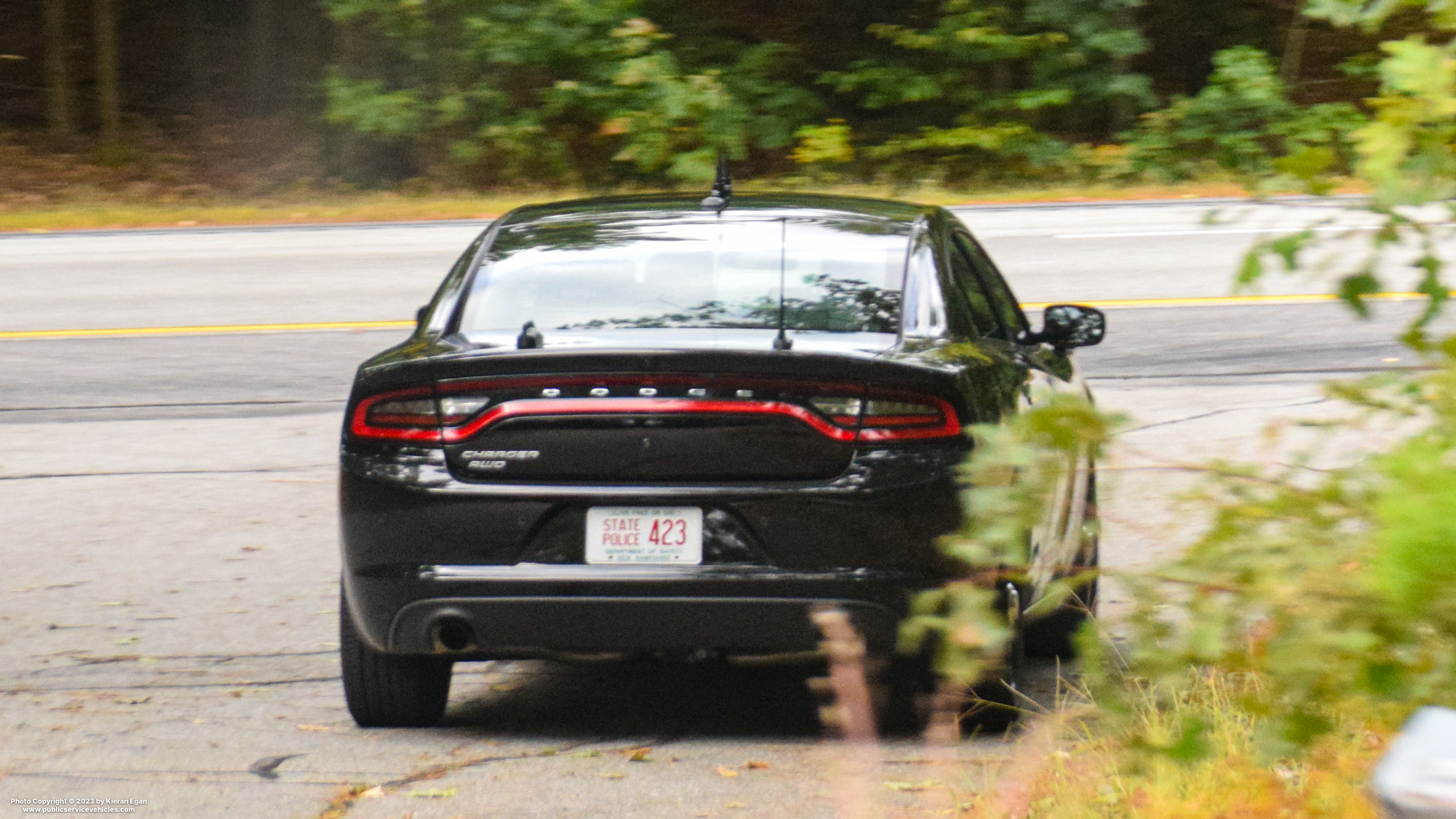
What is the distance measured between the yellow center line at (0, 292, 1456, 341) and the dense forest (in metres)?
10.6

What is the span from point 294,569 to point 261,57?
84.9 feet

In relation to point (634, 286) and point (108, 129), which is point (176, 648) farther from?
point (108, 129)

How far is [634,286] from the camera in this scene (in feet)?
16.8

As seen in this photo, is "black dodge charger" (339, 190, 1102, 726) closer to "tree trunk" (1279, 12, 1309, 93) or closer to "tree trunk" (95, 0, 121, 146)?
"tree trunk" (1279, 12, 1309, 93)

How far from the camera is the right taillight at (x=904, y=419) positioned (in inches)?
181

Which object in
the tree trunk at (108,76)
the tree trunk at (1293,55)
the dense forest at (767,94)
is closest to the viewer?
the dense forest at (767,94)

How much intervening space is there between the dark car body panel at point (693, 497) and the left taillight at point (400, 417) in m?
0.05

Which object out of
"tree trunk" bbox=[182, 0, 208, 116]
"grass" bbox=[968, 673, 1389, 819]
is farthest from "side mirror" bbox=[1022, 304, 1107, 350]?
"tree trunk" bbox=[182, 0, 208, 116]

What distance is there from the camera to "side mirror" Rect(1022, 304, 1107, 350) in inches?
230

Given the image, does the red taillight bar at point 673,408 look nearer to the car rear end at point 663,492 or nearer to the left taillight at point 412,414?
the car rear end at point 663,492

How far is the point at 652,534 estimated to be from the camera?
460cm

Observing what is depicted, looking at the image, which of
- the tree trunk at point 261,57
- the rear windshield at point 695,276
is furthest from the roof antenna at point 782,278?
the tree trunk at point 261,57

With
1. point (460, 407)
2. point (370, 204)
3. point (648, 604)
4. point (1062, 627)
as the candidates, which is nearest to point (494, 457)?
point (460, 407)

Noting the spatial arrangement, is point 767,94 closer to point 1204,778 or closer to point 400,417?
point 400,417
